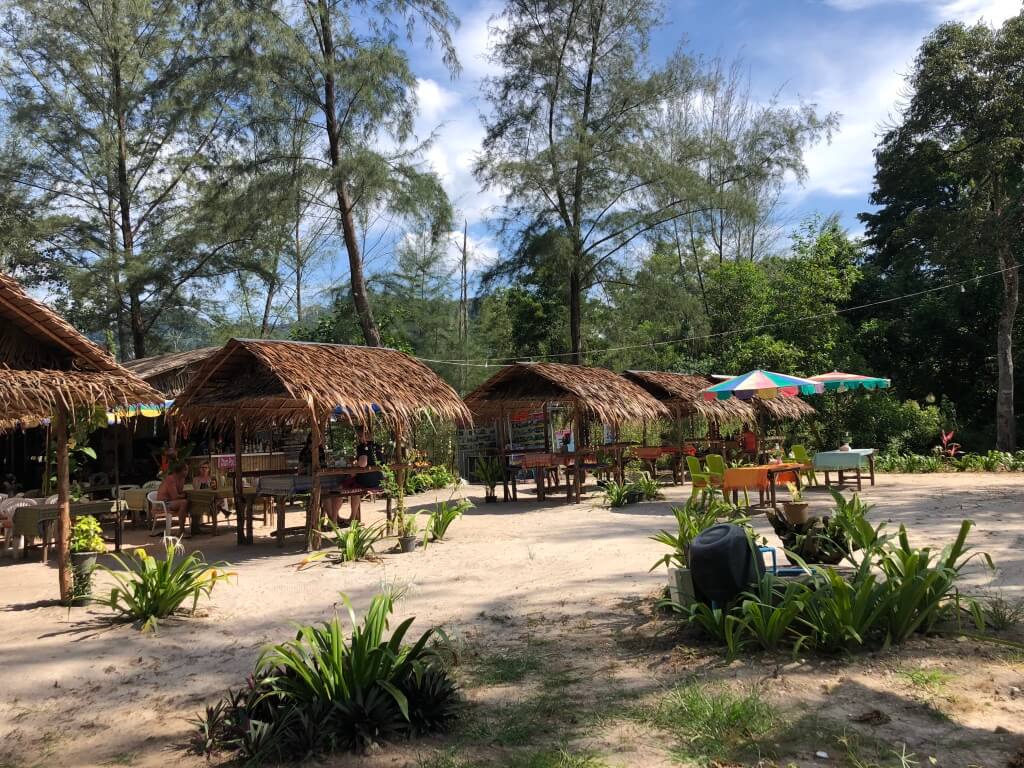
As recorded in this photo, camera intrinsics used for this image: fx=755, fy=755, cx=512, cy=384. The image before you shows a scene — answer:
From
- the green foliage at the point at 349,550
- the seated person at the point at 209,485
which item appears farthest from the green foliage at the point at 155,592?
the seated person at the point at 209,485

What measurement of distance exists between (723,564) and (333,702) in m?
2.38

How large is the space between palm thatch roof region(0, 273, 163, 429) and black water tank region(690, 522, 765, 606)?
16.4 ft

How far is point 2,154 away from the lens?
65.4 ft

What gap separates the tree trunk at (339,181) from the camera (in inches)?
612

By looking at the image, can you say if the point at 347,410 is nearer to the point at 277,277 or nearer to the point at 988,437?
the point at 277,277

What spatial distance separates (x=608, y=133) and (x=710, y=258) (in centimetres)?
1005

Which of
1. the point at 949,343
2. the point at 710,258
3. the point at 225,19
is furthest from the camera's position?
the point at 710,258

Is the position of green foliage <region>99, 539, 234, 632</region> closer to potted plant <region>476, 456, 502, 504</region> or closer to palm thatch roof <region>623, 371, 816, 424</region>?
potted plant <region>476, 456, 502, 504</region>

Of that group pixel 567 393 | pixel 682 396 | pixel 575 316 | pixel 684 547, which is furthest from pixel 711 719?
pixel 575 316

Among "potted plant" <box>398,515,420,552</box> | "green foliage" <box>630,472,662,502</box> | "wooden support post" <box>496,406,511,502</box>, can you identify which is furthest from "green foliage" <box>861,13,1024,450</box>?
"potted plant" <box>398,515,420,552</box>

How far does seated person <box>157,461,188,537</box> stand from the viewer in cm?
1000

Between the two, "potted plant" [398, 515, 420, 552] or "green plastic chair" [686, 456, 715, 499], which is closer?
"green plastic chair" [686, 456, 715, 499]

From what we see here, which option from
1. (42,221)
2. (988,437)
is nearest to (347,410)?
(42,221)

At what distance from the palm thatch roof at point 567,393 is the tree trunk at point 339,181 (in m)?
3.05
